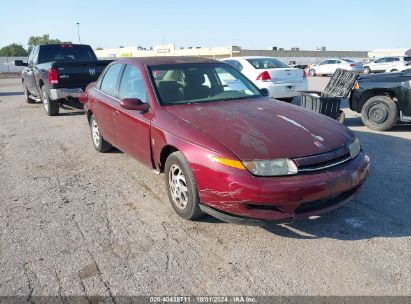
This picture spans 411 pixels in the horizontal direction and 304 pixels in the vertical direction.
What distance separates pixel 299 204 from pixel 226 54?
5716cm

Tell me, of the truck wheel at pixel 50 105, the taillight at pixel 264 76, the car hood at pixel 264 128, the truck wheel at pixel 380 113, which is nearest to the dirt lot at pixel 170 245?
the car hood at pixel 264 128

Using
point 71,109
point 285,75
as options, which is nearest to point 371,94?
point 285,75

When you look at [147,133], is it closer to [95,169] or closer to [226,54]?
[95,169]

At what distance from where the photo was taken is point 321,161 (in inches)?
126

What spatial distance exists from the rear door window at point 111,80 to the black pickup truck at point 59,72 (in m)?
3.91

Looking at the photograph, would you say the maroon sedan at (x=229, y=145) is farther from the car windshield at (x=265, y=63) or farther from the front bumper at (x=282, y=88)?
the car windshield at (x=265, y=63)

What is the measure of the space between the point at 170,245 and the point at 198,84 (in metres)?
2.14

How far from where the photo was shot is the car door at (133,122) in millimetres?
4219

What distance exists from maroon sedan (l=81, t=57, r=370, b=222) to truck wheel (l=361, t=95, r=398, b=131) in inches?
152

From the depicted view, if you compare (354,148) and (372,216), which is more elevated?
(354,148)

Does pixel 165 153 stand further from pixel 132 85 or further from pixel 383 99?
pixel 383 99

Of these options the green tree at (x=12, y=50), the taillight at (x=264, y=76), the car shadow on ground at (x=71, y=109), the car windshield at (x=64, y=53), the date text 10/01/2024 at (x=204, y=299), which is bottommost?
the date text 10/01/2024 at (x=204, y=299)

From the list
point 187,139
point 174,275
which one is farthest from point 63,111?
point 174,275

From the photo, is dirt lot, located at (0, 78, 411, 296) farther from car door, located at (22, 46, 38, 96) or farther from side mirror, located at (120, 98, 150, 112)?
car door, located at (22, 46, 38, 96)
